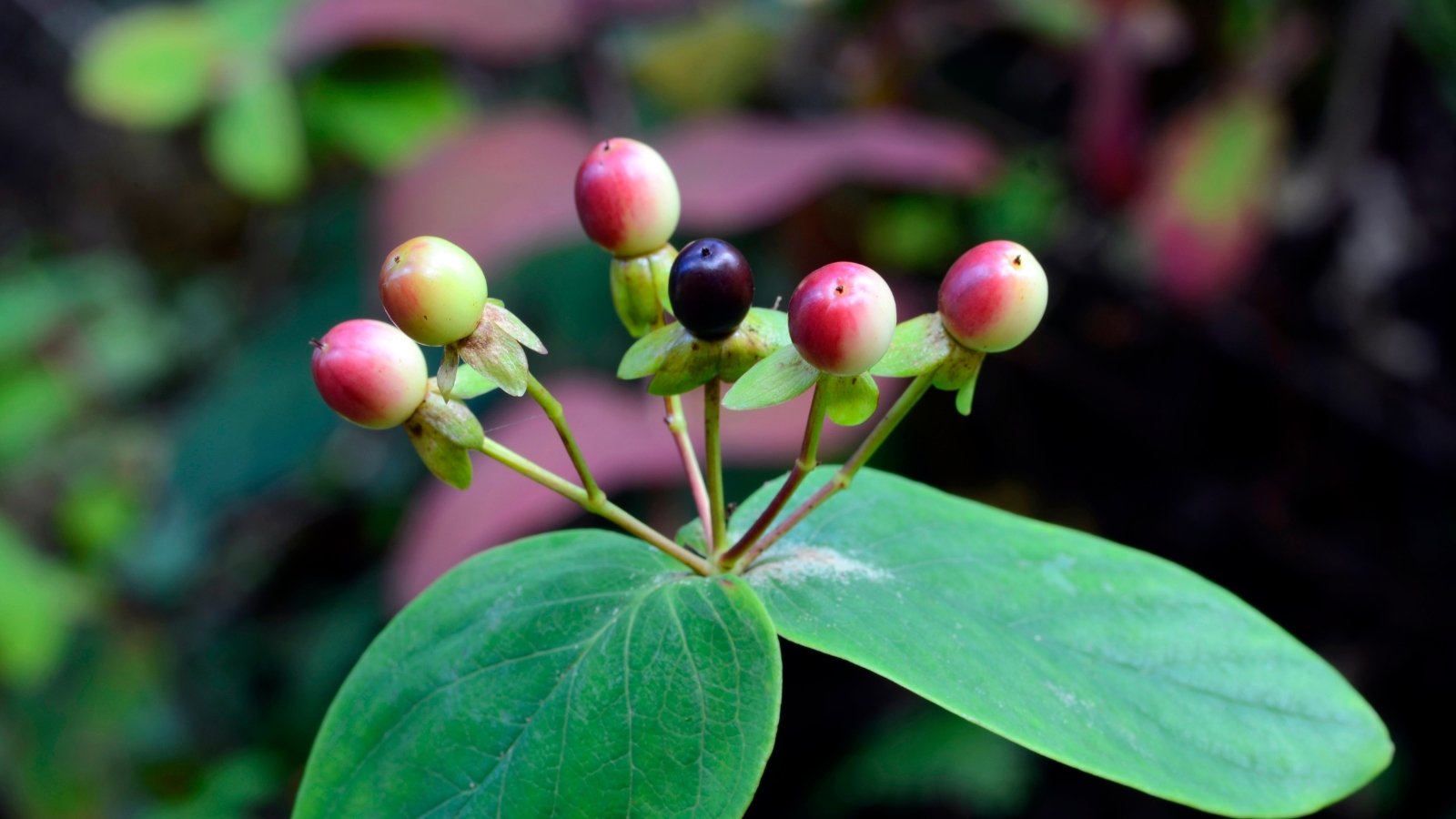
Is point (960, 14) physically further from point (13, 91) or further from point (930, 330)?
point (13, 91)

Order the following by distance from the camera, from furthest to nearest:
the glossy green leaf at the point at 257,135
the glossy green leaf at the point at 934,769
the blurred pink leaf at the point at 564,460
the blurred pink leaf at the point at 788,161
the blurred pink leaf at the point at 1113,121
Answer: the glossy green leaf at the point at 257,135
the blurred pink leaf at the point at 1113,121
the glossy green leaf at the point at 934,769
the blurred pink leaf at the point at 788,161
the blurred pink leaf at the point at 564,460

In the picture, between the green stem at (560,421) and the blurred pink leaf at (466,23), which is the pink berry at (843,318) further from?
the blurred pink leaf at (466,23)

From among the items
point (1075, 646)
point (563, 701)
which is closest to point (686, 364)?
point (563, 701)

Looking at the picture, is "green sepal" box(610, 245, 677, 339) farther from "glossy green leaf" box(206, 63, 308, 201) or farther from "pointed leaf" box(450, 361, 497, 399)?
"glossy green leaf" box(206, 63, 308, 201)

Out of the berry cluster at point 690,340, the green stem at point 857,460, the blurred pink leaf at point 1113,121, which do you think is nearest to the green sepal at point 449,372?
the berry cluster at point 690,340

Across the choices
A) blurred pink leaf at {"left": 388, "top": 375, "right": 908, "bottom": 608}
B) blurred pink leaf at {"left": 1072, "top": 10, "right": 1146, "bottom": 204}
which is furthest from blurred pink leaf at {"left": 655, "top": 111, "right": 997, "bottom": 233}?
blurred pink leaf at {"left": 388, "top": 375, "right": 908, "bottom": 608}

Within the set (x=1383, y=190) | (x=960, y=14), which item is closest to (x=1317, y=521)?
(x=1383, y=190)

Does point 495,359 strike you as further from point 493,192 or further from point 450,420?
point 493,192
